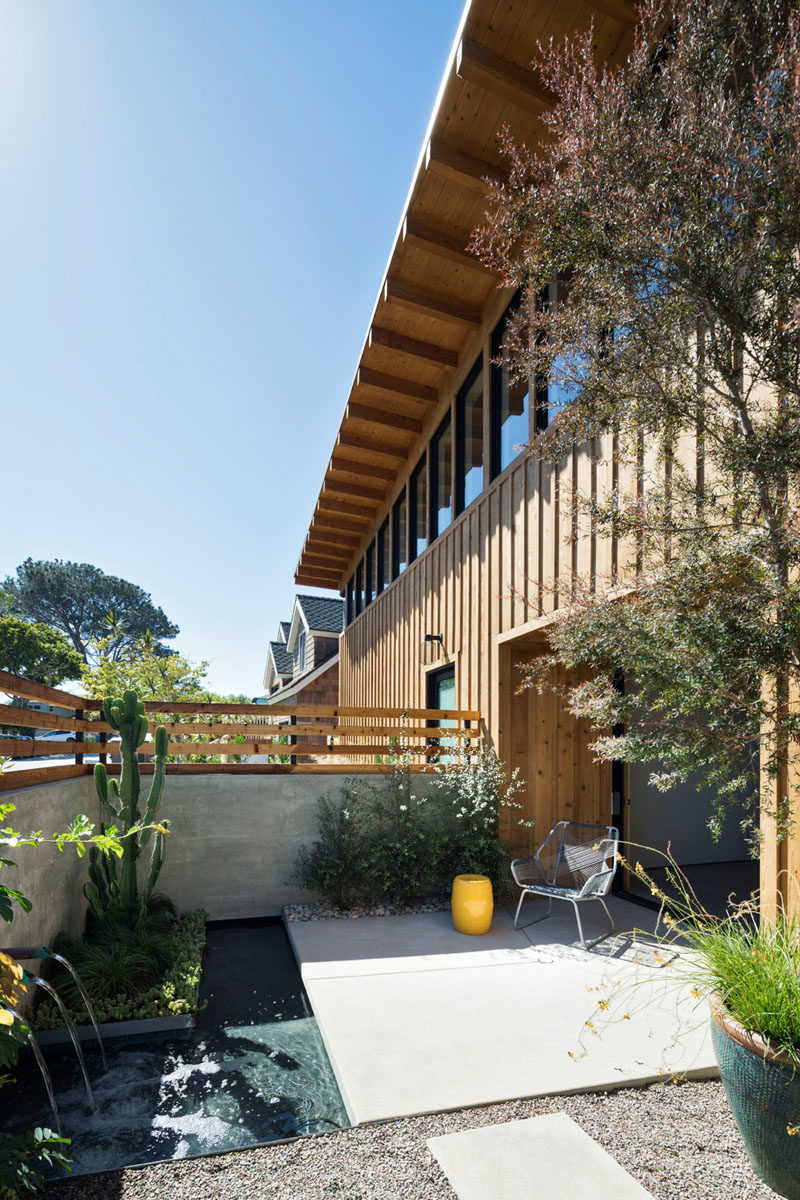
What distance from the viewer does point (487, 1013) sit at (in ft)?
11.7

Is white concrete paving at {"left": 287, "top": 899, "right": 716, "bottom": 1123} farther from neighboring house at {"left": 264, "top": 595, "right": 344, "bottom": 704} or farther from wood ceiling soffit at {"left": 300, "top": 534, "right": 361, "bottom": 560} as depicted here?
neighboring house at {"left": 264, "top": 595, "right": 344, "bottom": 704}

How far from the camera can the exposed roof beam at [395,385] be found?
8305 millimetres

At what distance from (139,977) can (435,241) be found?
659 cm

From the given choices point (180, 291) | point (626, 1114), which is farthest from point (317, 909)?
point (180, 291)

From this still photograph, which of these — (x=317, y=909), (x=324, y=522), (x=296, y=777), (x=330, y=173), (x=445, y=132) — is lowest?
(x=317, y=909)

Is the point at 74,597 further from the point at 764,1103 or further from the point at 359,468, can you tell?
the point at 764,1103

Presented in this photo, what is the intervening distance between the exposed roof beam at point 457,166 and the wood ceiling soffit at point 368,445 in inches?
180

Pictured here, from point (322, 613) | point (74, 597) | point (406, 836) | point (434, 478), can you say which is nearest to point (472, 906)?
point (406, 836)

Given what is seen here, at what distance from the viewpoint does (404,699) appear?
9500 mm

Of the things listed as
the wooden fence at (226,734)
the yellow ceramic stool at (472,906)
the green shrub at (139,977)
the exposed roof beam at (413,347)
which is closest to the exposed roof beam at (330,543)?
the exposed roof beam at (413,347)

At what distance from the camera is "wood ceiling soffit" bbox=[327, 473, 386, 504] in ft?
37.3

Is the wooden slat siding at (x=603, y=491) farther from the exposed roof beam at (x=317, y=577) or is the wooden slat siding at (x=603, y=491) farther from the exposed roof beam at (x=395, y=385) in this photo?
the exposed roof beam at (x=317, y=577)

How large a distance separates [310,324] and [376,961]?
1054cm

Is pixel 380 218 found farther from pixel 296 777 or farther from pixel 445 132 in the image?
pixel 296 777
